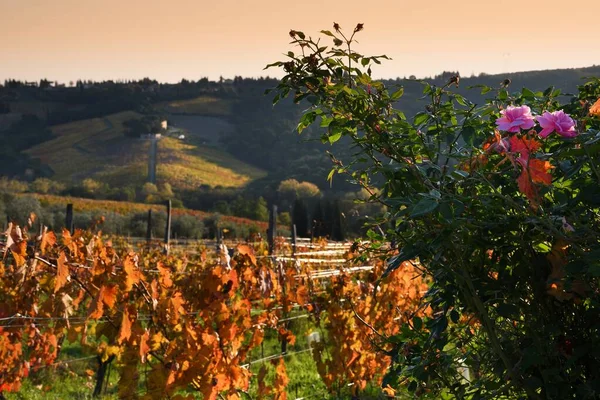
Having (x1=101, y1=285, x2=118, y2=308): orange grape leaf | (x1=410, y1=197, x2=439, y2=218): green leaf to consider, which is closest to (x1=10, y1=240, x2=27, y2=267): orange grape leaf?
(x1=101, y1=285, x2=118, y2=308): orange grape leaf

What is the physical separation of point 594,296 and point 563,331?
16cm

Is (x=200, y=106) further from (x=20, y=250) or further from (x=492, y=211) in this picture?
(x=492, y=211)

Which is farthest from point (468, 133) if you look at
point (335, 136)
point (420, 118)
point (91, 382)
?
point (91, 382)

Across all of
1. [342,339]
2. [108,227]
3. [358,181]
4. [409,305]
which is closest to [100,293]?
[358,181]

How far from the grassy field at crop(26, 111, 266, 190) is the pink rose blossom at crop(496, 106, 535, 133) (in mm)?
69267

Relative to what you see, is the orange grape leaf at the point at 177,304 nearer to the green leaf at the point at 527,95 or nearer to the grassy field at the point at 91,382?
the green leaf at the point at 527,95

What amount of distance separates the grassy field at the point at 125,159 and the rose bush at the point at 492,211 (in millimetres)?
68837

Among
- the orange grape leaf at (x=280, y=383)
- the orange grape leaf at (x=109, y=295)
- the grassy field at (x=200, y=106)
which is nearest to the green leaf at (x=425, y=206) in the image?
the orange grape leaf at (x=109, y=295)

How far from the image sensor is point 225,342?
13.1 ft

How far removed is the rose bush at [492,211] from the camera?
5.90ft

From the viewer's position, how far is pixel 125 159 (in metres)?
81.2

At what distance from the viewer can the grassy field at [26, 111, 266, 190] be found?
7419 centimetres

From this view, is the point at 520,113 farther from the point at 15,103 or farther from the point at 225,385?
the point at 15,103

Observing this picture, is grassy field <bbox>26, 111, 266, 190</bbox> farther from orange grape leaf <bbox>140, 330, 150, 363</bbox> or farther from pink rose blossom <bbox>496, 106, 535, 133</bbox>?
pink rose blossom <bbox>496, 106, 535, 133</bbox>
